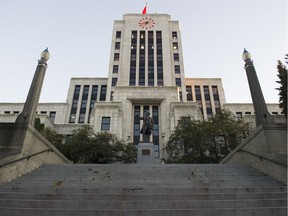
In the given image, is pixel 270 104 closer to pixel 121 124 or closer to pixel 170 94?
pixel 170 94

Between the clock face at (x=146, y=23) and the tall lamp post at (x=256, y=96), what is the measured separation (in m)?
48.0

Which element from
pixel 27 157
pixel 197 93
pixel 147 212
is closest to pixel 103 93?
pixel 197 93

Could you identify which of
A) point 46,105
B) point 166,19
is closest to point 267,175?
point 46,105

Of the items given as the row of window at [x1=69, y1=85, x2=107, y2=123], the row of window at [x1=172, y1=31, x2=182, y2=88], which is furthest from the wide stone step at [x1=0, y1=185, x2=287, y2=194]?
the row of window at [x1=69, y1=85, x2=107, y2=123]

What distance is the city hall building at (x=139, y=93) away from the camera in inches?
1406

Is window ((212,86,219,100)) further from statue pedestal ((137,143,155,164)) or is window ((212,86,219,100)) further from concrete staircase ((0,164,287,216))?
concrete staircase ((0,164,287,216))

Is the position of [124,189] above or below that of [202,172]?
below

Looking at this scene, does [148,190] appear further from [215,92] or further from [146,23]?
[146,23]

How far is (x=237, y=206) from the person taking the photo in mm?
6059

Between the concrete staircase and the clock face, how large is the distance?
175ft

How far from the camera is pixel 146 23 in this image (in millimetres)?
57188

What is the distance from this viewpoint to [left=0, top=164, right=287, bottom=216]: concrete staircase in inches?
223

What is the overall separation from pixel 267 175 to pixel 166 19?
5578 cm

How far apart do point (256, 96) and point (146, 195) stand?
854 cm
